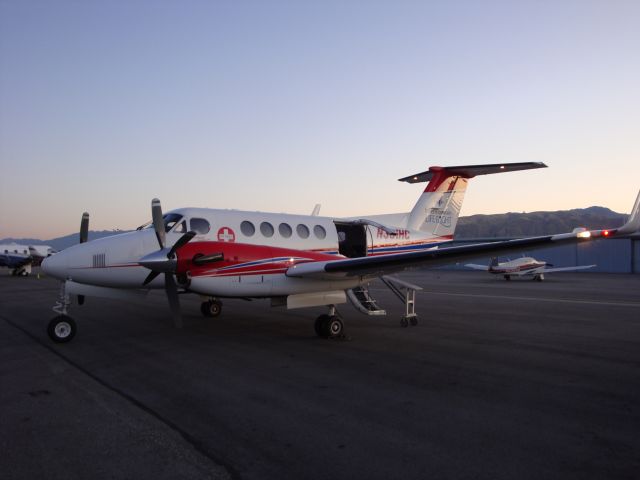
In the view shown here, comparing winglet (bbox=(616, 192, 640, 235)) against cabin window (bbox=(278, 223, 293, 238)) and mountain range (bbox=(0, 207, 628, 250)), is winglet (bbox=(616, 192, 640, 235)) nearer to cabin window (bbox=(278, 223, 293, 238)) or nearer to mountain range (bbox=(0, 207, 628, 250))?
cabin window (bbox=(278, 223, 293, 238))

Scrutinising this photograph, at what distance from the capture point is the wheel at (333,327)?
398 inches

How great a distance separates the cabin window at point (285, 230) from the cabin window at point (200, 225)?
190cm

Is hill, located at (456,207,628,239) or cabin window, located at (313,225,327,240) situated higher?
hill, located at (456,207,628,239)

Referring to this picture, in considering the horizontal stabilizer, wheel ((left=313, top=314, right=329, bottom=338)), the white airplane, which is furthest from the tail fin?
wheel ((left=313, top=314, right=329, bottom=338))

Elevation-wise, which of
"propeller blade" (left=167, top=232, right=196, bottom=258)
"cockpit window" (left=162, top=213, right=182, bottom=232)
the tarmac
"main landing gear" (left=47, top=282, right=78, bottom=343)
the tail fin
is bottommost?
the tarmac

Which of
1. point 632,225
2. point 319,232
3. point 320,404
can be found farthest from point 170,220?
point 632,225

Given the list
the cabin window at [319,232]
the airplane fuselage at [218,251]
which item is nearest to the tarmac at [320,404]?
the airplane fuselage at [218,251]

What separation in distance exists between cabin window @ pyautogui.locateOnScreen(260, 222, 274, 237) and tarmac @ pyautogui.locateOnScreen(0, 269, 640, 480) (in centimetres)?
236

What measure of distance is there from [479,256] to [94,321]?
33.7 ft

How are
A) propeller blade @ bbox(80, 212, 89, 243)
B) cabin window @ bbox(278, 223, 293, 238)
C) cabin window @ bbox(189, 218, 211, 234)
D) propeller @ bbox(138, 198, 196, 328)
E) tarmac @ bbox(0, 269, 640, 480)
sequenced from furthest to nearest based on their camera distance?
1. cabin window @ bbox(278, 223, 293, 238)
2. propeller blade @ bbox(80, 212, 89, 243)
3. cabin window @ bbox(189, 218, 211, 234)
4. propeller @ bbox(138, 198, 196, 328)
5. tarmac @ bbox(0, 269, 640, 480)

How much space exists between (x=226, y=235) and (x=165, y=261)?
2372 millimetres

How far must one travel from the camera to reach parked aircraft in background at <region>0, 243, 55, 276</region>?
133ft

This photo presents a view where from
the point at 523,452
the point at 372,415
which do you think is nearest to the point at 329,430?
the point at 372,415

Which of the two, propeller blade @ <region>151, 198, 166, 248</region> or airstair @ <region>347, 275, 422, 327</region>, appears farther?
airstair @ <region>347, 275, 422, 327</region>
